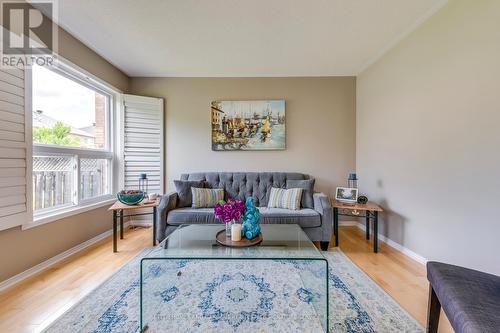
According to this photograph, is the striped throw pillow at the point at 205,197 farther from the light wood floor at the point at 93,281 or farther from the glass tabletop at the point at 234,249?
the light wood floor at the point at 93,281

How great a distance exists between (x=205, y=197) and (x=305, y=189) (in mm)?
1372

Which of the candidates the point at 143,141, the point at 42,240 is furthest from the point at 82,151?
the point at 42,240

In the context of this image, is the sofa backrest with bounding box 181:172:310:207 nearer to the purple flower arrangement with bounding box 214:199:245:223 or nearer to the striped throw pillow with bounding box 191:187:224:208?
the striped throw pillow with bounding box 191:187:224:208

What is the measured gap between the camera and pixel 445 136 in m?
1.85

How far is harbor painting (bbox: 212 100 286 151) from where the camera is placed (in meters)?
3.20

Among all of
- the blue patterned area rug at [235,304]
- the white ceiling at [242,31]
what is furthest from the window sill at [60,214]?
the white ceiling at [242,31]

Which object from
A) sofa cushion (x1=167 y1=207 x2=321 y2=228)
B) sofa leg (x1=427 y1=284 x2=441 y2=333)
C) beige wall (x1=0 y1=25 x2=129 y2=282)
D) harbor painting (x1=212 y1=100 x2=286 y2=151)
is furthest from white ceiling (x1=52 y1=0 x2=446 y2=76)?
sofa leg (x1=427 y1=284 x2=441 y2=333)

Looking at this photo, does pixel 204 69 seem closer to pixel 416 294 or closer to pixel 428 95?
pixel 428 95

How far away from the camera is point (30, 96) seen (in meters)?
1.84

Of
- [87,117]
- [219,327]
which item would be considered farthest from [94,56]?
[219,327]

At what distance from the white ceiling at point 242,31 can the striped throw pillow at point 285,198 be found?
1.81 meters

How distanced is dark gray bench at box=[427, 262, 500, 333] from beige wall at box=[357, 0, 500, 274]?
0.79 meters

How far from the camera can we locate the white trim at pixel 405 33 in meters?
1.87

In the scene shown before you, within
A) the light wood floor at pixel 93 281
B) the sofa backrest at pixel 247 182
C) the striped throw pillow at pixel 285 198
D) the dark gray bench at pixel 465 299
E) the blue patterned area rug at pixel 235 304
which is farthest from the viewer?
the sofa backrest at pixel 247 182
